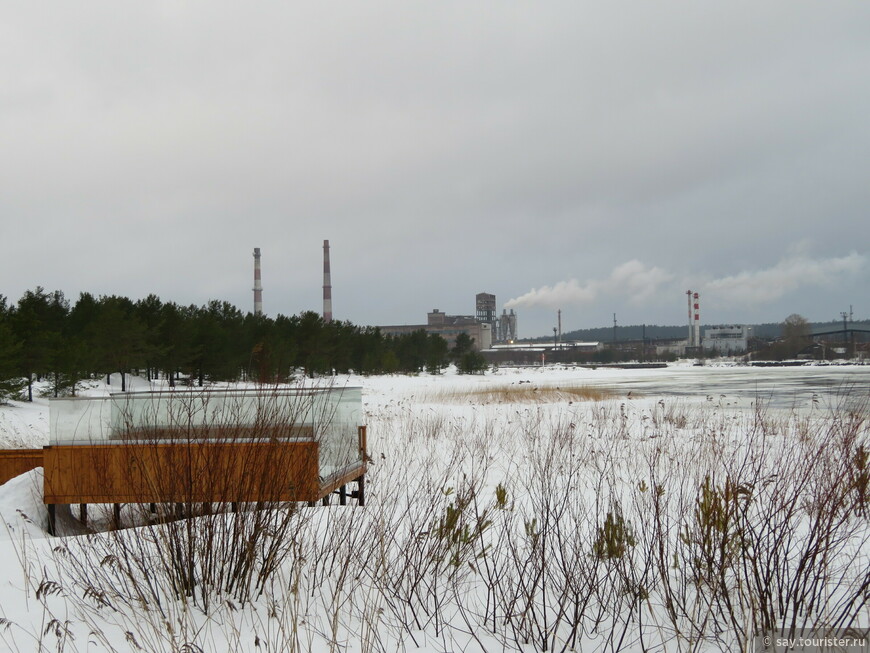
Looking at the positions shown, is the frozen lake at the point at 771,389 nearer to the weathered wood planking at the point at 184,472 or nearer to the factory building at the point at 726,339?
the weathered wood planking at the point at 184,472

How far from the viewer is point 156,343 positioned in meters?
39.5

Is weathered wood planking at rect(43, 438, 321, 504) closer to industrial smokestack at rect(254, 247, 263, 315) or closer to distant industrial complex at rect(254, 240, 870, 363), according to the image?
industrial smokestack at rect(254, 247, 263, 315)

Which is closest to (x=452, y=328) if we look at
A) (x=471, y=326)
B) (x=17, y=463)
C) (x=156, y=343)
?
(x=471, y=326)

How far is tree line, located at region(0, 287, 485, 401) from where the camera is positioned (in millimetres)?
27797

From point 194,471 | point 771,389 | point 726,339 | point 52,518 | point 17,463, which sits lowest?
point 771,389

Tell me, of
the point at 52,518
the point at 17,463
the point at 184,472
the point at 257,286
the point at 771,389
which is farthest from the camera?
the point at 257,286

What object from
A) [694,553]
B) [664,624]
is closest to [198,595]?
[664,624]

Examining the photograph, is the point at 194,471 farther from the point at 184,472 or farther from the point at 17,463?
the point at 17,463

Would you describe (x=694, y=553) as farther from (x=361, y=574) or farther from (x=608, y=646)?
(x=361, y=574)

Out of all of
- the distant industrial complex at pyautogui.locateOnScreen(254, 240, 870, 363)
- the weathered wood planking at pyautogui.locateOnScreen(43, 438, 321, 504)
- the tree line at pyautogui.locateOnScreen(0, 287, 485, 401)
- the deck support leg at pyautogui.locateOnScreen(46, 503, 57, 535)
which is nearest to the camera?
the weathered wood planking at pyautogui.locateOnScreen(43, 438, 321, 504)

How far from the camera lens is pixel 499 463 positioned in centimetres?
1091

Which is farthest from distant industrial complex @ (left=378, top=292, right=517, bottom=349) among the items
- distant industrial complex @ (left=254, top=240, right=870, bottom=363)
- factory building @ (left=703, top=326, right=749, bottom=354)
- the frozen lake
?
the frozen lake

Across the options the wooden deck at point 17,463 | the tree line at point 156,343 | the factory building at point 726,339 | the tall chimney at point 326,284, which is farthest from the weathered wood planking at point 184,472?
the factory building at point 726,339

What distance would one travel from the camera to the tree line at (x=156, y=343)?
91.2 feet
